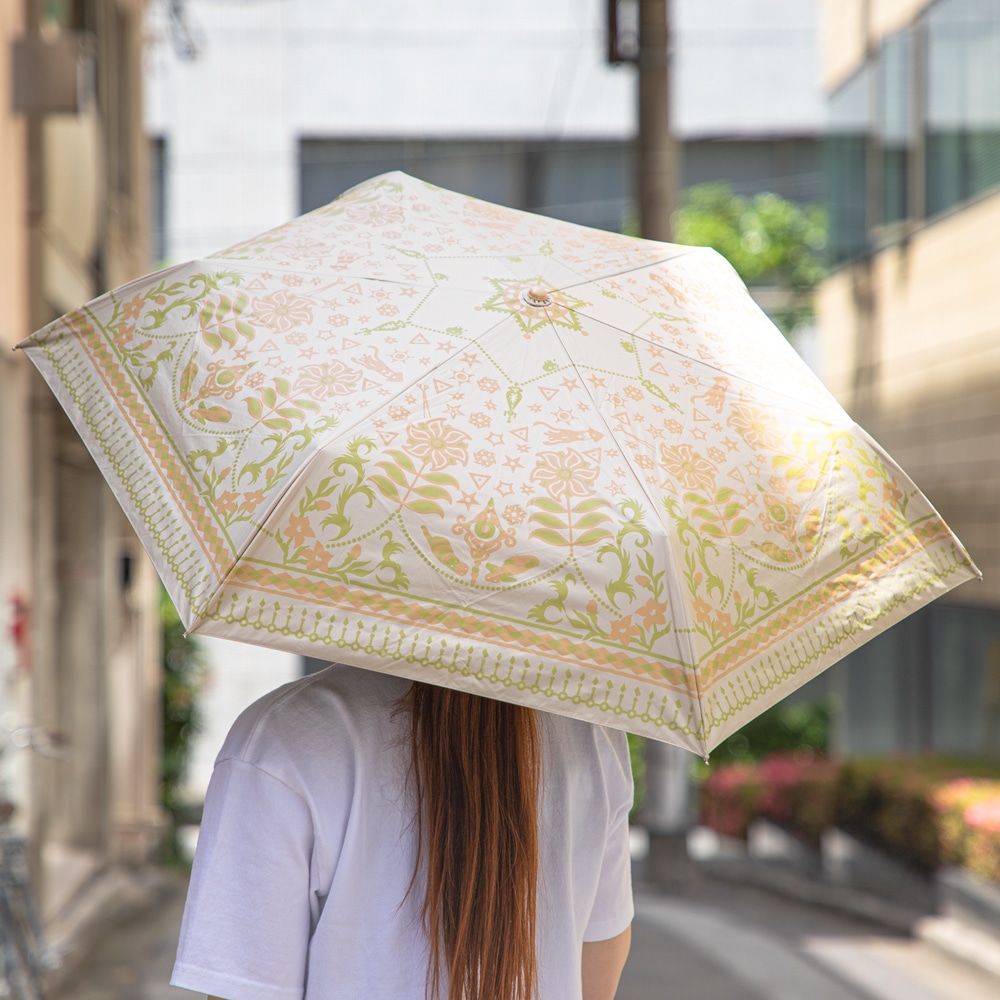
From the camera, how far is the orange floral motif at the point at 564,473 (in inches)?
59.1

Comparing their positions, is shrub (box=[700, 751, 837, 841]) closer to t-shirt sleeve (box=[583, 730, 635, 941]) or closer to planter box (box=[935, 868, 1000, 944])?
planter box (box=[935, 868, 1000, 944])

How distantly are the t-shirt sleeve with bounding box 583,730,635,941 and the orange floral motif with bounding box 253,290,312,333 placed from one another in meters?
0.70

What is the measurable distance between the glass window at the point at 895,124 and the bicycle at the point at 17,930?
29.6 ft

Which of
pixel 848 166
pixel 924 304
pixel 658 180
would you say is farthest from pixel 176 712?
pixel 848 166

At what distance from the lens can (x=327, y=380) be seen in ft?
5.12

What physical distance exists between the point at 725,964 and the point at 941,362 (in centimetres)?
573

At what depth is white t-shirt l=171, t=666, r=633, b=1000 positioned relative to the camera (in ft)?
4.66

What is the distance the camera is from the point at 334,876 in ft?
4.86

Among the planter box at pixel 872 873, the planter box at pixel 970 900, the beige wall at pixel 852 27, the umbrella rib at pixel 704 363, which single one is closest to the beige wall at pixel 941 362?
the beige wall at pixel 852 27

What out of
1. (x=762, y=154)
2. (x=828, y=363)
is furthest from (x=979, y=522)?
(x=762, y=154)

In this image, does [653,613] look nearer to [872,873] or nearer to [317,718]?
[317,718]

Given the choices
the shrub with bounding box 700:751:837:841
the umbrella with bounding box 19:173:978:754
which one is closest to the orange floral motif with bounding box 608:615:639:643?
the umbrella with bounding box 19:173:978:754

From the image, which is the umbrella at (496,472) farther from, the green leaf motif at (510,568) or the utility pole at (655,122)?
the utility pole at (655,122)

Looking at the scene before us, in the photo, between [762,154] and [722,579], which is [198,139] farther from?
[722,579]
